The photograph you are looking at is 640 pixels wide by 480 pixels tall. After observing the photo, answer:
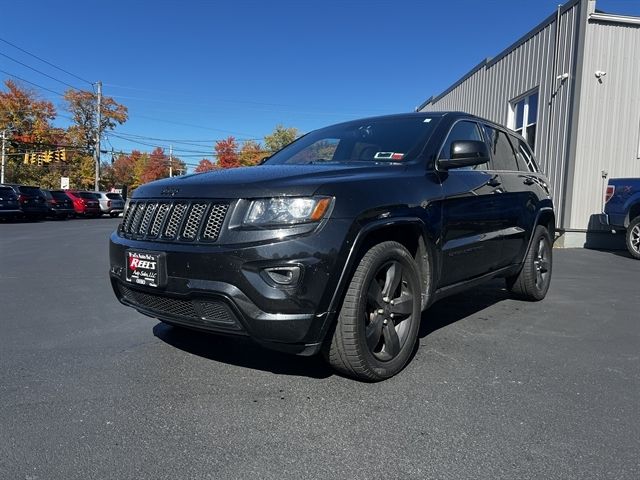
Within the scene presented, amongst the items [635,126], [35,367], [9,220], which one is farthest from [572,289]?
[9,220]

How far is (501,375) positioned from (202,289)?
204cm

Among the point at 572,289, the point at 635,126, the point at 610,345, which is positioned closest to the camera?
the point at 610,345

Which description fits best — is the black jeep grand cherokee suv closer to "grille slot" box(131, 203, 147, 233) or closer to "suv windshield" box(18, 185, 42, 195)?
"grille slot" box(131, 203, 147, 233)

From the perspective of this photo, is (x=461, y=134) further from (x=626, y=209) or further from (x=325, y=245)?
(x=626, y=209)

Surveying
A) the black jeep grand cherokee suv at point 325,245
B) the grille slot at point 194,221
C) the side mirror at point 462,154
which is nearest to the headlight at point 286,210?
the black jeep grand cherokee suv at point 325,245

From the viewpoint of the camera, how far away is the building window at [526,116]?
13355 mm

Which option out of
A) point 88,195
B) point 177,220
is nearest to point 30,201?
point 88,195

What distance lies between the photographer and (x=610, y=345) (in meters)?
4.16

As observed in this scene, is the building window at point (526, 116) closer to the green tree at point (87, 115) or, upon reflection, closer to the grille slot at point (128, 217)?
the grille slot at point (128, 217)

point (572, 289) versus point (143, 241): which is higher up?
point (143, 241)

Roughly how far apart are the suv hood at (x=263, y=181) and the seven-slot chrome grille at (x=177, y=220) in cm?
6

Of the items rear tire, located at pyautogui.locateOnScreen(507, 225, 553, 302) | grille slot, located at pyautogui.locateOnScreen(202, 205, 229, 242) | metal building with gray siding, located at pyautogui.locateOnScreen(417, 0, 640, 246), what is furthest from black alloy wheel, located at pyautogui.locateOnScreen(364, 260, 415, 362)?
metal building with gray siding, located at pyautogui.locateOnScreen(417, 0, 640, 246)

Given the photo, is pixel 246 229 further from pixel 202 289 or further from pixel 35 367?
pixel 35 367

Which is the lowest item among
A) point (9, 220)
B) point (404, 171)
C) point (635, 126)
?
point (9, 220)
